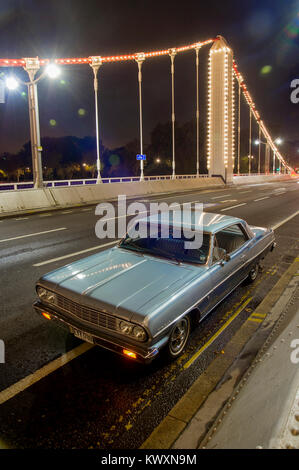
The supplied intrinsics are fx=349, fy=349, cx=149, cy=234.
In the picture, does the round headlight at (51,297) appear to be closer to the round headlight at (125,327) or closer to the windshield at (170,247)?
the round headlight at (125,327)

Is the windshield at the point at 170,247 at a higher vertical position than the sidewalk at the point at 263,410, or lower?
higher

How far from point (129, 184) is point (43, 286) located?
66.3 feet

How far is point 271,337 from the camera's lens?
13.0 ft

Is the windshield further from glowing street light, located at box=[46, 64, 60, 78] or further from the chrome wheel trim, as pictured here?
glowing street light, located at box=[46, 64, 60, 78]

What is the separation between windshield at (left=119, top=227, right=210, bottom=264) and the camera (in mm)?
4438

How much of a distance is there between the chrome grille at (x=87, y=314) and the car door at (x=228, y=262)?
1435 mm

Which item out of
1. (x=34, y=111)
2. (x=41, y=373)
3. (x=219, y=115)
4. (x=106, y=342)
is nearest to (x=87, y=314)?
(x=106, y=342)

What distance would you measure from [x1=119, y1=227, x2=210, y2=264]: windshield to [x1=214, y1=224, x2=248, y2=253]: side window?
551 mm

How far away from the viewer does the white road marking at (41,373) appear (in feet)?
10.4

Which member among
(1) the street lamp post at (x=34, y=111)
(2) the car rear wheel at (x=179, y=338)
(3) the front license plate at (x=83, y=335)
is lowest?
(2) the car rear wheel at (x=179, y=338)

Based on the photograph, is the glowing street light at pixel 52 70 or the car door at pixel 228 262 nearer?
the car door at pixel 228 262

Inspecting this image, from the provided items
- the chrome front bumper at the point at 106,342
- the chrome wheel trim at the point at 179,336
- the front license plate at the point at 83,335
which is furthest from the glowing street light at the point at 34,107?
the chrome wheel trim at the point at 179,336

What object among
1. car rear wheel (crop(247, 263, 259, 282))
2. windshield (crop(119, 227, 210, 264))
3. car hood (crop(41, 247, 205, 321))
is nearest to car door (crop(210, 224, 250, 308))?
windshield (crop(119, 227, 210, 264))

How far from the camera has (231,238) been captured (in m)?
5.51
